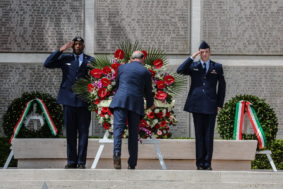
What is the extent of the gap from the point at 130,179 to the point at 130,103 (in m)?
0.97

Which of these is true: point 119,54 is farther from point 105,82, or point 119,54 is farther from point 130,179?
point 130,179

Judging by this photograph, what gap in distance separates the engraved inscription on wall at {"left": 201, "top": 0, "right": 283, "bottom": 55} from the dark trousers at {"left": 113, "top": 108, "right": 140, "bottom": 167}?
5.00 metres

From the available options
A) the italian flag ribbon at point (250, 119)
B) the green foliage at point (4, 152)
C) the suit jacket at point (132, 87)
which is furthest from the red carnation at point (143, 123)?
the green foliage at point (4, 152)

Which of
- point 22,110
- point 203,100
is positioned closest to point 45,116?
point 22,110

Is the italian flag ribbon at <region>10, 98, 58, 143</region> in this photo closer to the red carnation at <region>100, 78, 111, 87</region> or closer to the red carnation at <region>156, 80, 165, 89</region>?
the red carnation at <region>100, 78, 111, 87</region>

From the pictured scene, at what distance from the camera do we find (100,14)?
11539 mm

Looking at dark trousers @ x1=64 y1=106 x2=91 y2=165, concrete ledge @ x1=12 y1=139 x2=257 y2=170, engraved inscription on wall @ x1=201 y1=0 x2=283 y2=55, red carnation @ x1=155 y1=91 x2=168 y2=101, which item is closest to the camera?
dark trousers @ x1=64 y1=106 x2=91 y2=165

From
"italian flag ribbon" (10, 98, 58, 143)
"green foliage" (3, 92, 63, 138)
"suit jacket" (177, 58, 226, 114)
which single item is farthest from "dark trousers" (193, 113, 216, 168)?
"green foliage" (3, 92, 63, 138)

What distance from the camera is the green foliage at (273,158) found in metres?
10.1

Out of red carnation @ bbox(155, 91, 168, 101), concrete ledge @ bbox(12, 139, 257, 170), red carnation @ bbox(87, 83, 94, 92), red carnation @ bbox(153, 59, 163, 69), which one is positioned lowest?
concrete ledge @ bbox(12, 139, 257, 170)

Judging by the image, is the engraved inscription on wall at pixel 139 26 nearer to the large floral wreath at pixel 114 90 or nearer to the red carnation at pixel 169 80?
the large floral wreath at pixel 114 90

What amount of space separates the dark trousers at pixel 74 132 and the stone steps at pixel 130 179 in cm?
98

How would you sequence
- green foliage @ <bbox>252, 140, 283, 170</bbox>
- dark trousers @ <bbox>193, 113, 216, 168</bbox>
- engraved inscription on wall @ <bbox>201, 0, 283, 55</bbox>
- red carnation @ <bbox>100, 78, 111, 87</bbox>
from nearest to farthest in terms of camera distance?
1. dark trousers @ <bbox>193, 113, 216, 168</bbox>
2. red carnation @ <bbox>100, 78, 111, 87</bbox>
3. green foliage @ <bbox>252, 140, 283, 170</bbox>
4. engraved inscription on wall @ <bbox>201, 0, 283, 55</bbox>

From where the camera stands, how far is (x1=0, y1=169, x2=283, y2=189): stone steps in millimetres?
6242
